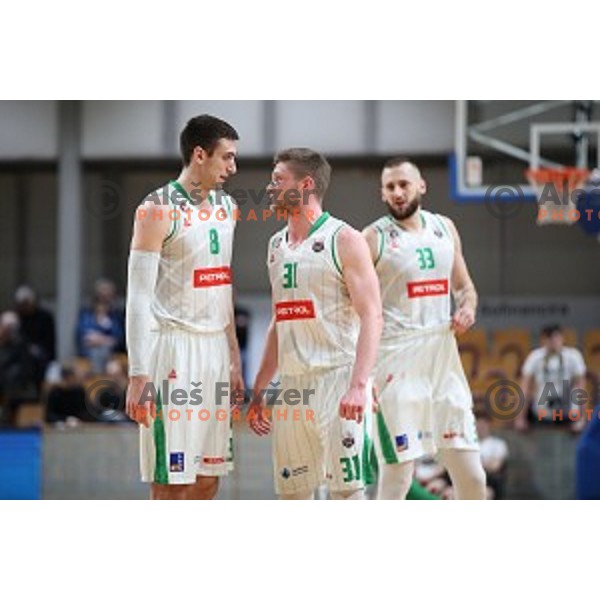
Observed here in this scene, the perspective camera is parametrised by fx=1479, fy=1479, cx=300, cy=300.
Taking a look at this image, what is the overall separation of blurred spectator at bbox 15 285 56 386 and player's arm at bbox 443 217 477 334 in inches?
133

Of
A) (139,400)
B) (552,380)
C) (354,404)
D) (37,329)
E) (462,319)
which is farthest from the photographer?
(37,329)

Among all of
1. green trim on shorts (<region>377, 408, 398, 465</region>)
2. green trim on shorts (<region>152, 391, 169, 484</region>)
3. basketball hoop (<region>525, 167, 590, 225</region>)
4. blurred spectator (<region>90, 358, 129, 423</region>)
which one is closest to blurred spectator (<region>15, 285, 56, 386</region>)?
blurred spectator (<region>90, 358, 129, 423</region>)

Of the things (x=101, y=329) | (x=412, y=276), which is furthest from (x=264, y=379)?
(x=101, y=329)

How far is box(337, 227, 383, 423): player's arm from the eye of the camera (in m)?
6.60

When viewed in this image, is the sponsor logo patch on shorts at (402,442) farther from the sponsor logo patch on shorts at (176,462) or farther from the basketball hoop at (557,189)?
the basketball hoop at (557,189)

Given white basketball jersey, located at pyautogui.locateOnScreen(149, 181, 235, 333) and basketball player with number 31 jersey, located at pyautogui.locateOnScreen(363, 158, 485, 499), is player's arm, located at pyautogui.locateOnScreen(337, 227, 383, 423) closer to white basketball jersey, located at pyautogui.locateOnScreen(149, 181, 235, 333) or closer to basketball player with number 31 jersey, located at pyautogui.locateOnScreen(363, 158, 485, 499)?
basketball player with number 31 jersey, located at pyautogui.locateOnScreen(363, 158, 485, 499)

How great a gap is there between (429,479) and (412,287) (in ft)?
→ 5.15

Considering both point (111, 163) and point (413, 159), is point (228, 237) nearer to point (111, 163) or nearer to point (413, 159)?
point (413, 159)

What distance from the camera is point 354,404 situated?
21.6 ft

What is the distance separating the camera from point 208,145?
6.92 m

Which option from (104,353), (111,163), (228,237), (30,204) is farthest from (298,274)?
(30,204)

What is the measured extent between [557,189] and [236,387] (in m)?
3.28

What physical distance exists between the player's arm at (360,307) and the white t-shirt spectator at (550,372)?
2333 millimetres

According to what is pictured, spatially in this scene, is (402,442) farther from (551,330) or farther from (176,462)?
(551,330)
